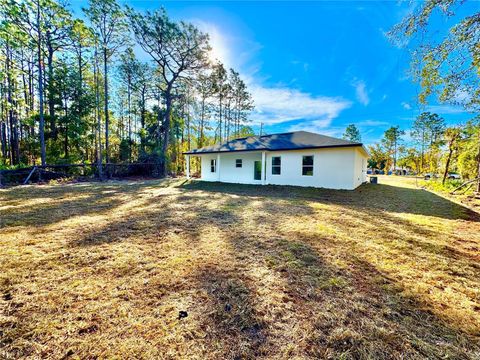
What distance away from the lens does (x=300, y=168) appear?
11.3m

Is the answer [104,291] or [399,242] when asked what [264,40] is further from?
[104,291]

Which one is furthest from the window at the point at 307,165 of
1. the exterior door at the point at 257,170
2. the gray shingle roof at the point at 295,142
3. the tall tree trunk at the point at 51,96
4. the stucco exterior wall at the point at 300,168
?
the tall tree trunk at the point at 51,96

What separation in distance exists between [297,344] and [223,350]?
55 cm

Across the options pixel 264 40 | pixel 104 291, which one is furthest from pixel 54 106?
pixel 104 291

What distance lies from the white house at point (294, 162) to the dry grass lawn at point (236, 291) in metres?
6.33

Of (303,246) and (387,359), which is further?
(303,246)

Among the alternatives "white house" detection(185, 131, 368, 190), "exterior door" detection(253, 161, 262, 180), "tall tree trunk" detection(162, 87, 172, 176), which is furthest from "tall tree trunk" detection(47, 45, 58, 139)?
"exterior door" detection(253, 161, 262, 180)

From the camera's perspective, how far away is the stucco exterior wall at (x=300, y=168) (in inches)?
400

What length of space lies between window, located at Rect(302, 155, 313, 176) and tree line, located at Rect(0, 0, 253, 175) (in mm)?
12719

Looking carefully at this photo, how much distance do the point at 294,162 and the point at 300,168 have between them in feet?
1.63

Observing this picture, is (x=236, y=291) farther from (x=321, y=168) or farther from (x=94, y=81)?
(x=94, y=81)

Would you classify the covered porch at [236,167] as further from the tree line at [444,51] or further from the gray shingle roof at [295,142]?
the tree line at [444,51]

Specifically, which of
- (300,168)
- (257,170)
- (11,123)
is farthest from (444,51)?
(11,123)

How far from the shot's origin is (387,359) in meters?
1.38
